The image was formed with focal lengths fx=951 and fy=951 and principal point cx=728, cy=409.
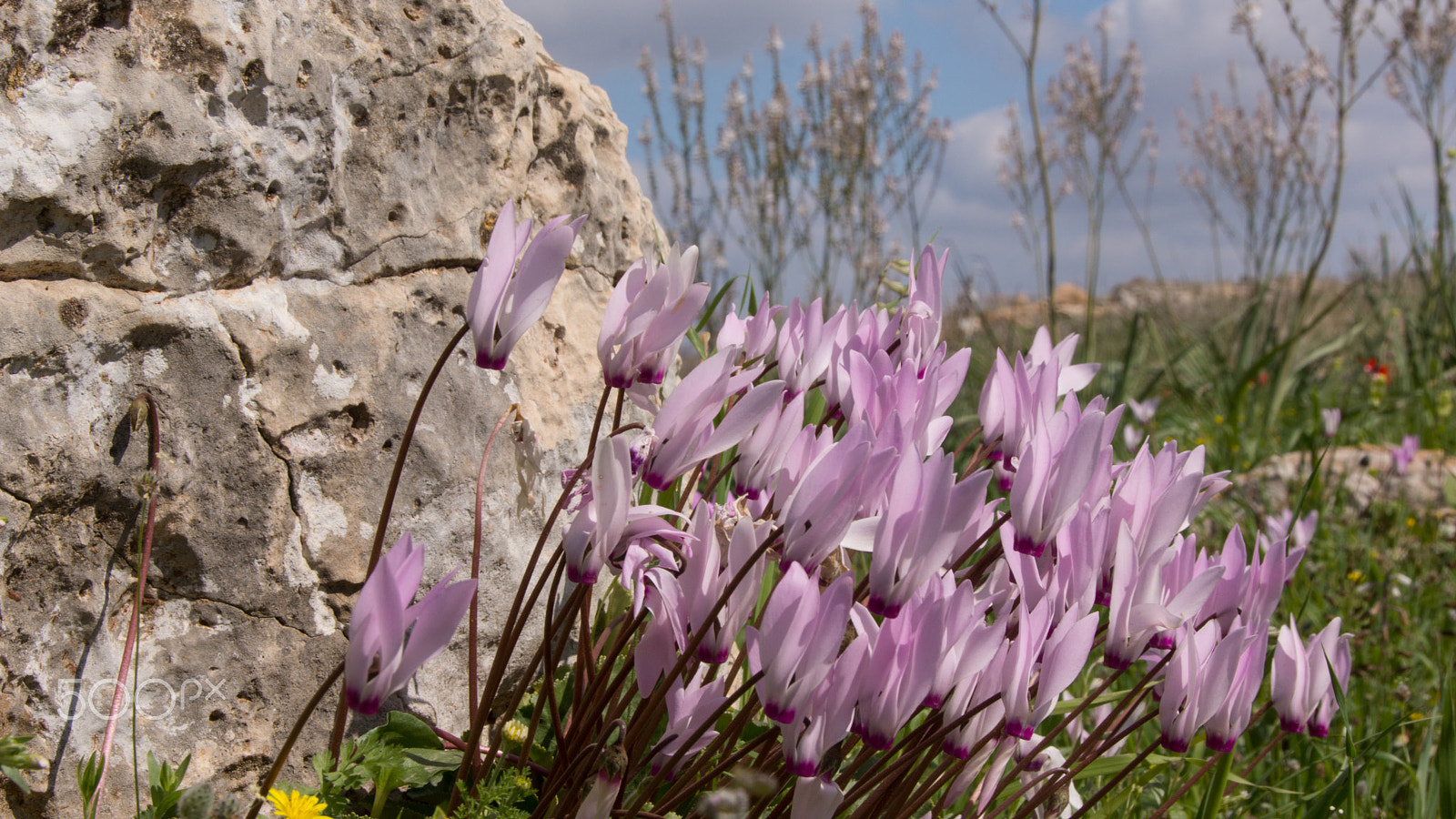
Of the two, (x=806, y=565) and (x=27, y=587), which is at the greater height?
(x=806, y=565)

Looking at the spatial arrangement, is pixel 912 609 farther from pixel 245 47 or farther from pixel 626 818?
pixel 245 47

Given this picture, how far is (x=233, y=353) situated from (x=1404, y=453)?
14.1ft

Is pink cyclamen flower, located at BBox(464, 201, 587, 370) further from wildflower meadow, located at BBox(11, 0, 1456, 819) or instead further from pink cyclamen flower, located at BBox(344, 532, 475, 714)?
pink cyclamen flower, located at BBox(344, 532, 475, 714)

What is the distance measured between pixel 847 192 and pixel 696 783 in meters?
6.51

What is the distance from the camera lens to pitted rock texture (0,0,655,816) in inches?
54.1

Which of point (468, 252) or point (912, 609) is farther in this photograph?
point (468, 252)

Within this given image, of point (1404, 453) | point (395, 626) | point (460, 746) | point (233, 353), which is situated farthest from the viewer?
point (1404, 453)

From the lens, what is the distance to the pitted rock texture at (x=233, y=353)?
1.38 m

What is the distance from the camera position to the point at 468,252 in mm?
1818

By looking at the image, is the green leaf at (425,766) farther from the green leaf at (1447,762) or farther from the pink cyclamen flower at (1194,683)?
the green leaf at (1447,762)

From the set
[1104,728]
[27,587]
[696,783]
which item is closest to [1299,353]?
[1104,728]

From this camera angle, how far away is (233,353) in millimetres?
1517

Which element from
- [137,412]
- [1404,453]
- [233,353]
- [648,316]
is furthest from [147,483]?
[1404,453]

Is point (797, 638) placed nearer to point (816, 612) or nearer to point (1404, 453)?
point (816, 612)
